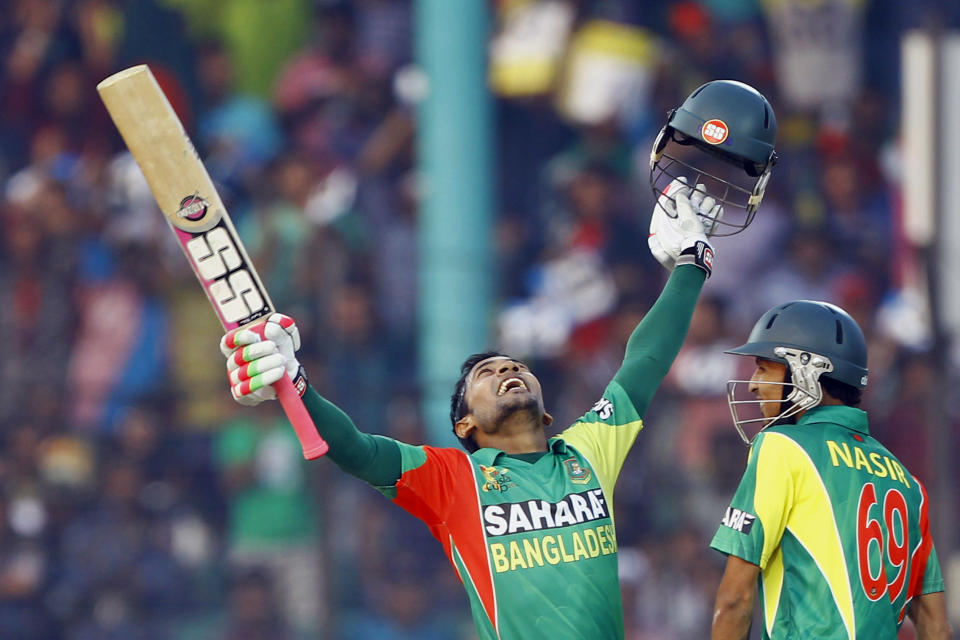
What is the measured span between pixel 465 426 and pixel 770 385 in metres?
1.02

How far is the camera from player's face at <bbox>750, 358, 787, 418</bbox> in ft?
16.5

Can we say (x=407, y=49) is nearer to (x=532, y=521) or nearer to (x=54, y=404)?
(x=54, y=404)

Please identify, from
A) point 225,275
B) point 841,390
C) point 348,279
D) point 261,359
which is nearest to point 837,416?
point 841,390

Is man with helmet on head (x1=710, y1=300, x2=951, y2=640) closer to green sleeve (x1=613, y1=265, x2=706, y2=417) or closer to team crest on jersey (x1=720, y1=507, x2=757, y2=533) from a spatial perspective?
team crest on jersey (x1=720, y1=507, x2=757, y2=533)

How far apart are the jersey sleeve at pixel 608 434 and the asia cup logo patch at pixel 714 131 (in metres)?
0.88

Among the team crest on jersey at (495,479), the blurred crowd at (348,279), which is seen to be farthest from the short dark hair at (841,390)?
the blurred crowd at (348,279)

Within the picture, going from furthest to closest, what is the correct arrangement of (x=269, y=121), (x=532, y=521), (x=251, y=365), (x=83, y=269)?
(x=269, y=121) < (x=83, y=269) < (x=532, y=521) < (x=251, y=365)

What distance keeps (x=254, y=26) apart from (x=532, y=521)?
7.14m

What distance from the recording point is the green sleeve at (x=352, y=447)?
480cm

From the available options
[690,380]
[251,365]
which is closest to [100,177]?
[690,380]

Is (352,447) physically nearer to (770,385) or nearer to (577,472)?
(577,472)

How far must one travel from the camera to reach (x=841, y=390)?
5.04 meters

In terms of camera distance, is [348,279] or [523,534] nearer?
[523,534]

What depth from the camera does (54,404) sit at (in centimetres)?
895
